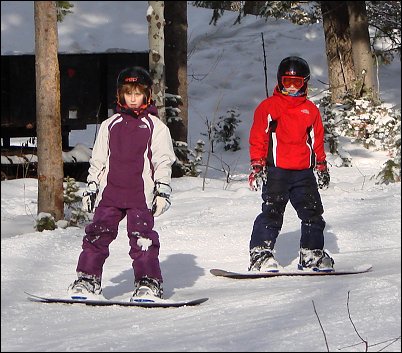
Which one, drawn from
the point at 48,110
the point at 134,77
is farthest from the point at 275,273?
the point at 48,110

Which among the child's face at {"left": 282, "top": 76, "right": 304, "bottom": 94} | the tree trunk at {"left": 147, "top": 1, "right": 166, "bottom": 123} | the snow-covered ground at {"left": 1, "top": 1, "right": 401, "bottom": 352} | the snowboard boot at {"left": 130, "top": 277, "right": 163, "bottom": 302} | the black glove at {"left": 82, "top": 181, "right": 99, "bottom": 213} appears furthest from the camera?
the tree trunk at {"left": 147, "top": 1, "right": 166, "bottom": 123}

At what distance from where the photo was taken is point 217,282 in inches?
263

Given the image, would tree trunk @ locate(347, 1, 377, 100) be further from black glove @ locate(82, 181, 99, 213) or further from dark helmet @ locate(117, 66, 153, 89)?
black glove @ locate(82, 181, 99, 213)

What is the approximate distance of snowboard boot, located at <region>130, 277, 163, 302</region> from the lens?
18.8 feet

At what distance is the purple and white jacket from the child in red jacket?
3.59 feet

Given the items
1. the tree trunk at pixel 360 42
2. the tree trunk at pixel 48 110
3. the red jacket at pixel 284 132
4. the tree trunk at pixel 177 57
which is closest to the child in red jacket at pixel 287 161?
the red jacket at pixel 284 132

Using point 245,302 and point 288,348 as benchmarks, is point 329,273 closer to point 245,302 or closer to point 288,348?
point 245,302

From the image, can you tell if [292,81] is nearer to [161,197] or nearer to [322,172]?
[322,172]

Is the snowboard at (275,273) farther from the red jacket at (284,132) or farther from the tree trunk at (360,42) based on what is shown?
the tree trunk at (360,42)

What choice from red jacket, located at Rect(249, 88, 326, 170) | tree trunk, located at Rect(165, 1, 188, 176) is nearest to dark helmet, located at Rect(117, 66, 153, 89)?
red jacket, located at Rect(249, 88, 326, 170)

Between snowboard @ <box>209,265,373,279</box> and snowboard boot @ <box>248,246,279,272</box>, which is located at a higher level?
snowboard boot @ <box>248,246,279,272</box>

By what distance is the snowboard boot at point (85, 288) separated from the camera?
5.79 meters

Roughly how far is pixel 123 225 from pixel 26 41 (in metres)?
5.60

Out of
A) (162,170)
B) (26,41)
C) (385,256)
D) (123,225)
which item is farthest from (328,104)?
(162,170)
